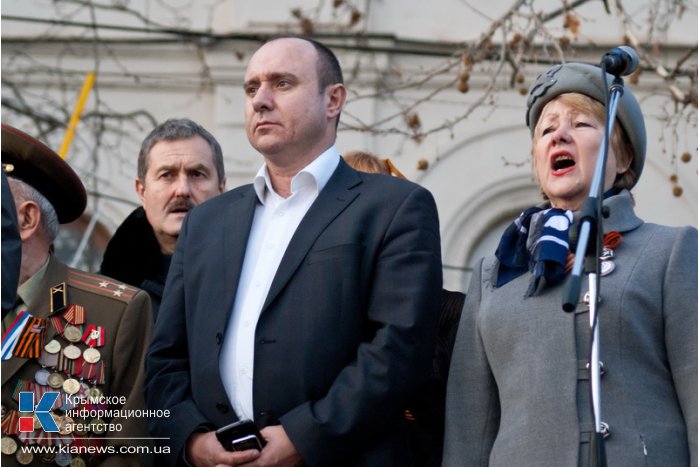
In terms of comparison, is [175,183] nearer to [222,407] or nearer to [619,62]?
[222,407]

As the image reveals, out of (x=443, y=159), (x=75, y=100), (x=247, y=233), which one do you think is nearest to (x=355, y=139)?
(x=443, y=159)

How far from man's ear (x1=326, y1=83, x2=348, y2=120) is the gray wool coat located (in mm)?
926

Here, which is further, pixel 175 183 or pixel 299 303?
pixel 175 183

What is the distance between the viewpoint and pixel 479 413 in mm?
5324

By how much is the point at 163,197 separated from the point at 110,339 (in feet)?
3.95

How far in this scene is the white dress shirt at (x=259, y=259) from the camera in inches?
210

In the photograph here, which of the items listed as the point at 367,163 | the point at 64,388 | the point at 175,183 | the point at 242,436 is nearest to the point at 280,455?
the point at 242,436

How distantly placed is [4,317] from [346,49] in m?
7.78

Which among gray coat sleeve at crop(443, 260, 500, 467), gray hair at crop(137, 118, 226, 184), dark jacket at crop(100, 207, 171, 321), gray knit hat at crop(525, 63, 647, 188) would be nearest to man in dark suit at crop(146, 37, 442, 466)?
gray coat sleeve at crop(443, 260, 500, 467)

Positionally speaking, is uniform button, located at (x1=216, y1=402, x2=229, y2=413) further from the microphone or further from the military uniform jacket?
the microphone

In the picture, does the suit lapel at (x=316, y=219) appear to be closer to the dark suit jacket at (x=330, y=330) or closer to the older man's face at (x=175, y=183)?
the dark suit jacket at (x=330, y=330)

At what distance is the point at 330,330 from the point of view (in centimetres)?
526

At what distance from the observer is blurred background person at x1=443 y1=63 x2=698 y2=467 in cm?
495

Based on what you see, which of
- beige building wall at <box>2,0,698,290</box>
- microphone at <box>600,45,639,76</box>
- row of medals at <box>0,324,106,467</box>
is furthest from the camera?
beige building wall at <box>2,0,698,290</box>
